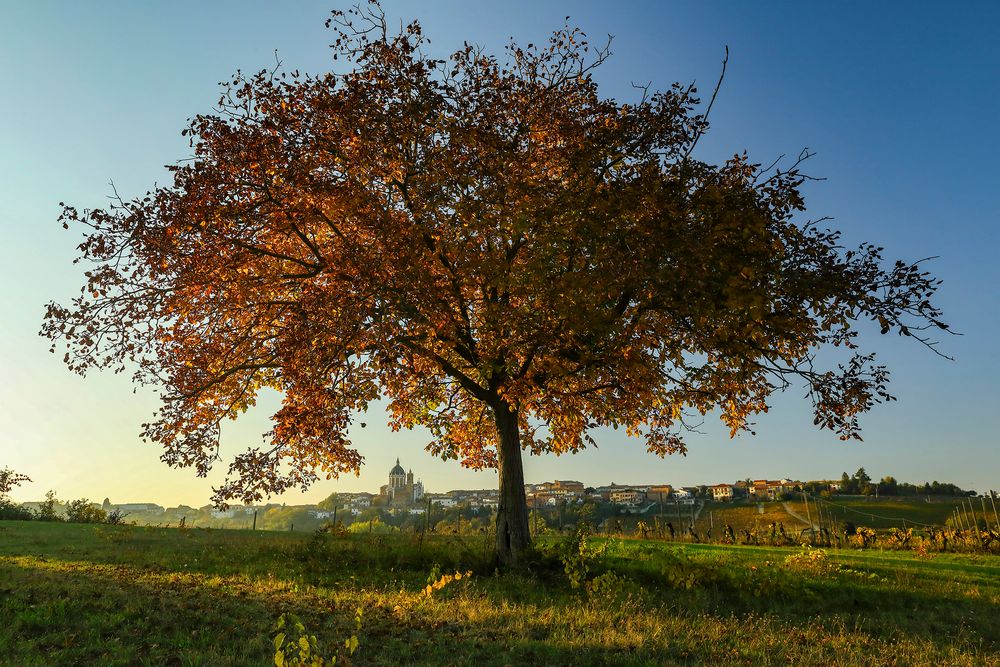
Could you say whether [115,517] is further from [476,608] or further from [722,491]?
[722,491]

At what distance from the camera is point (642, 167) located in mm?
15992

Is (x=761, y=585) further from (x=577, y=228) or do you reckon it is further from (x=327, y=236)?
(x=327, y=236)

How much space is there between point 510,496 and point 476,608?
5894mm

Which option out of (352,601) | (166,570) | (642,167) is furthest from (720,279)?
(166,570)

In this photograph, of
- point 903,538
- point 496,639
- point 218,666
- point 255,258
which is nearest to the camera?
point 218,666

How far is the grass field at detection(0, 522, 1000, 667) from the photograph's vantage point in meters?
8.84

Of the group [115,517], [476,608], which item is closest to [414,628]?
[476,608]

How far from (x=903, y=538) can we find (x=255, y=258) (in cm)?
3519

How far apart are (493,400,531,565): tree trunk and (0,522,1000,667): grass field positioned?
2.06ft

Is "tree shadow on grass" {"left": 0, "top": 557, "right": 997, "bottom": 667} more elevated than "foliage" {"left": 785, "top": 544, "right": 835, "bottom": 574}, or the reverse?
"tree shadow on grass" {"left": 0, "top": 557, "right": 997, "bottom": 667}

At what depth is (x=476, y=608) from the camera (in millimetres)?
11633

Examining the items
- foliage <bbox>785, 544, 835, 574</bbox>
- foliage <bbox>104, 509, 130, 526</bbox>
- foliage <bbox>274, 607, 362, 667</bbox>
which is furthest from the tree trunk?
foliage <bbox>104, 509, 130, 526</bbox>

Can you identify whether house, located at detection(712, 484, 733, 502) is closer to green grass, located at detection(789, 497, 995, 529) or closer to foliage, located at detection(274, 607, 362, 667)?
green grass, located at detection(789, 497, 995, 529)

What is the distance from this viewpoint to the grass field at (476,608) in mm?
8844
